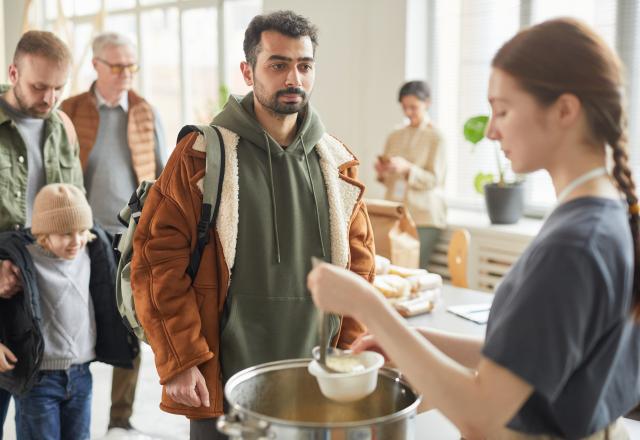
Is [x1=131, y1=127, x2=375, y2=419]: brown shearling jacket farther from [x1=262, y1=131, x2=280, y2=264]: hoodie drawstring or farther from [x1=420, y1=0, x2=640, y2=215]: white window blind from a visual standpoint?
[x1=420, y1=0, x2=640, y2=215]: white window blind

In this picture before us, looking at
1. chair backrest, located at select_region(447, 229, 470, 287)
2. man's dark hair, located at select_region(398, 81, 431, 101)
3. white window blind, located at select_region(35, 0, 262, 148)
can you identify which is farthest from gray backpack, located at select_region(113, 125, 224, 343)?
white window blind, located at select_region(35, 0, 262, 148)

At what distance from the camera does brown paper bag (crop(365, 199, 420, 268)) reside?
3.38 m

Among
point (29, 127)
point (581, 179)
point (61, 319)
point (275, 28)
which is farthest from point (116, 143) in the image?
point (581, 179)

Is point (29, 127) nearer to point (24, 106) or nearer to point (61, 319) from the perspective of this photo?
point (24, 106)

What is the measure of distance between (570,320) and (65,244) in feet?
6.43

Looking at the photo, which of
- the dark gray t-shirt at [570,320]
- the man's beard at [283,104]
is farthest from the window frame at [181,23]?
the dark gray t-shirt at [570,320]

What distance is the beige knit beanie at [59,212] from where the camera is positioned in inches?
99.0

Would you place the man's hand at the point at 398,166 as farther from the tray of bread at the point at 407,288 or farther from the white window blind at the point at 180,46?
the white window blind at the point at 180,46

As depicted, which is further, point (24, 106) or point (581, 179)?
point (24, 106)

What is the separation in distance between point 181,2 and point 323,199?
6.88 meters

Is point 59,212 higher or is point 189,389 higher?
point 59,212

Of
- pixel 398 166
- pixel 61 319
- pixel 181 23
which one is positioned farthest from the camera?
pixel 181 23

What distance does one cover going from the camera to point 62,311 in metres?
2.58

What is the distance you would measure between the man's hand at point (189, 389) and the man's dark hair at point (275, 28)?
85 cm
